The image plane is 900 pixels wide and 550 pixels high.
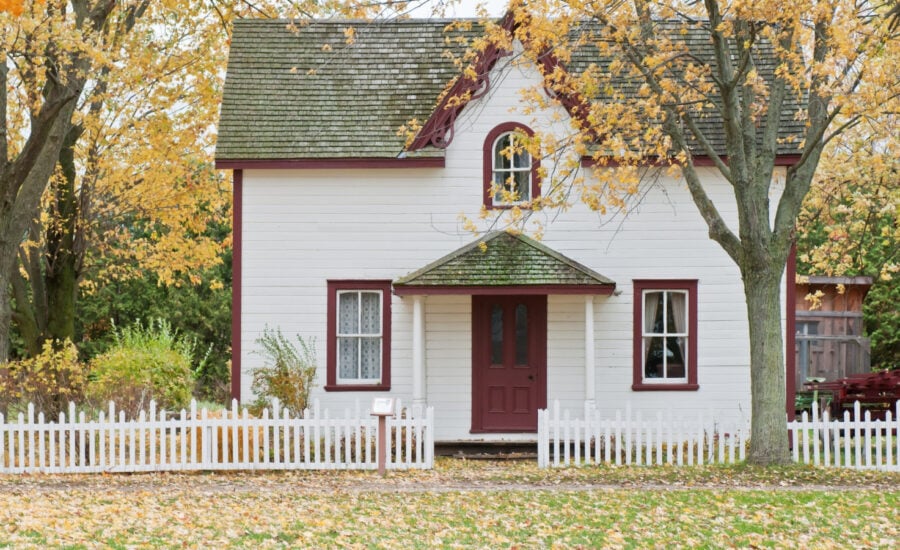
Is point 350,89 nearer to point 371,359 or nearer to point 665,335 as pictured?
point 371,359

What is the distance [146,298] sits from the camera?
117ft

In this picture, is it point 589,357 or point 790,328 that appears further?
point 790,328

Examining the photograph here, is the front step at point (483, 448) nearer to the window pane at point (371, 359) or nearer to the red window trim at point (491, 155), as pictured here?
the window pane at point (371, 359)

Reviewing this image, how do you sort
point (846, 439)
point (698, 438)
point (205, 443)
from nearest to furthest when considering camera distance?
point (205, 443) < point (846, 439) < point (698, 438)

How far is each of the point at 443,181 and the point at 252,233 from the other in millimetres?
3453

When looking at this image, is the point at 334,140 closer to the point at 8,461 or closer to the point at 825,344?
the point at 8,461

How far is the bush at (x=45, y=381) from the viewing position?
17203 mm

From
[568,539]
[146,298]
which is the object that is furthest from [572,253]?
[146,298]

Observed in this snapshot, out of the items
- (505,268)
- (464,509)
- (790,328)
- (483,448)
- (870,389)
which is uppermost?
(505,268)

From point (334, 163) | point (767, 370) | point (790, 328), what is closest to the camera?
point (767, 370)

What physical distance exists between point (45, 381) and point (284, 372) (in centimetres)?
376

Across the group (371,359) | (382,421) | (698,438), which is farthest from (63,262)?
(698,438)

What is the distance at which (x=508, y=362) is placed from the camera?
19859mm

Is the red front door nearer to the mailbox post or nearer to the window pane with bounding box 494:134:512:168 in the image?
the window pane with bounding box 494:134:512:168
